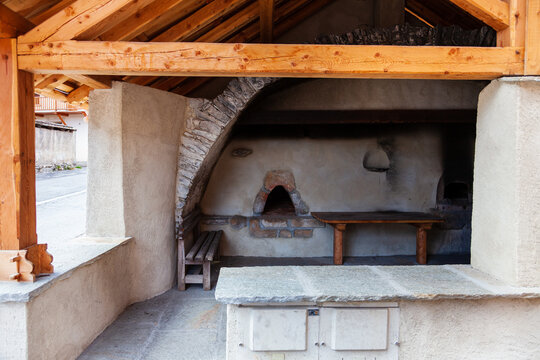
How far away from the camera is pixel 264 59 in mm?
2373

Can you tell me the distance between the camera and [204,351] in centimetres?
289

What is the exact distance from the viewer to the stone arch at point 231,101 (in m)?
3.83

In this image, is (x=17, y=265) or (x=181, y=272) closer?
(x=17, y=265)

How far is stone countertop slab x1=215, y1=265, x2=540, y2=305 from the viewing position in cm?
216

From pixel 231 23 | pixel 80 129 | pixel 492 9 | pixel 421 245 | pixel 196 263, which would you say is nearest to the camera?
pixel 492 9

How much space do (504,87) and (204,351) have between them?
3162mm

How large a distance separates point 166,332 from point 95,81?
244 cm

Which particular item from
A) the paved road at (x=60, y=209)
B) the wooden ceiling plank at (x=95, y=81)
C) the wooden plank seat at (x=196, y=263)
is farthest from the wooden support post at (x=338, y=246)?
the paved road at (x=60, y=209)

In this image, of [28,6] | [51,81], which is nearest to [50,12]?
[28,6]

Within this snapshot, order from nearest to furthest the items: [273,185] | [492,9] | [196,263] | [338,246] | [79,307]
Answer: [492,9], [79,307], [196,263], [338,246], [273,185]

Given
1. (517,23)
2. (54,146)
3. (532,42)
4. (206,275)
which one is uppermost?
(517,23)

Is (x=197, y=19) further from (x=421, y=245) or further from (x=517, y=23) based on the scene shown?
(x=421, y=245)

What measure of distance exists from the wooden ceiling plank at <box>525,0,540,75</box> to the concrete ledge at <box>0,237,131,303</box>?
3.69 m

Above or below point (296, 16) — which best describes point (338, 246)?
below
